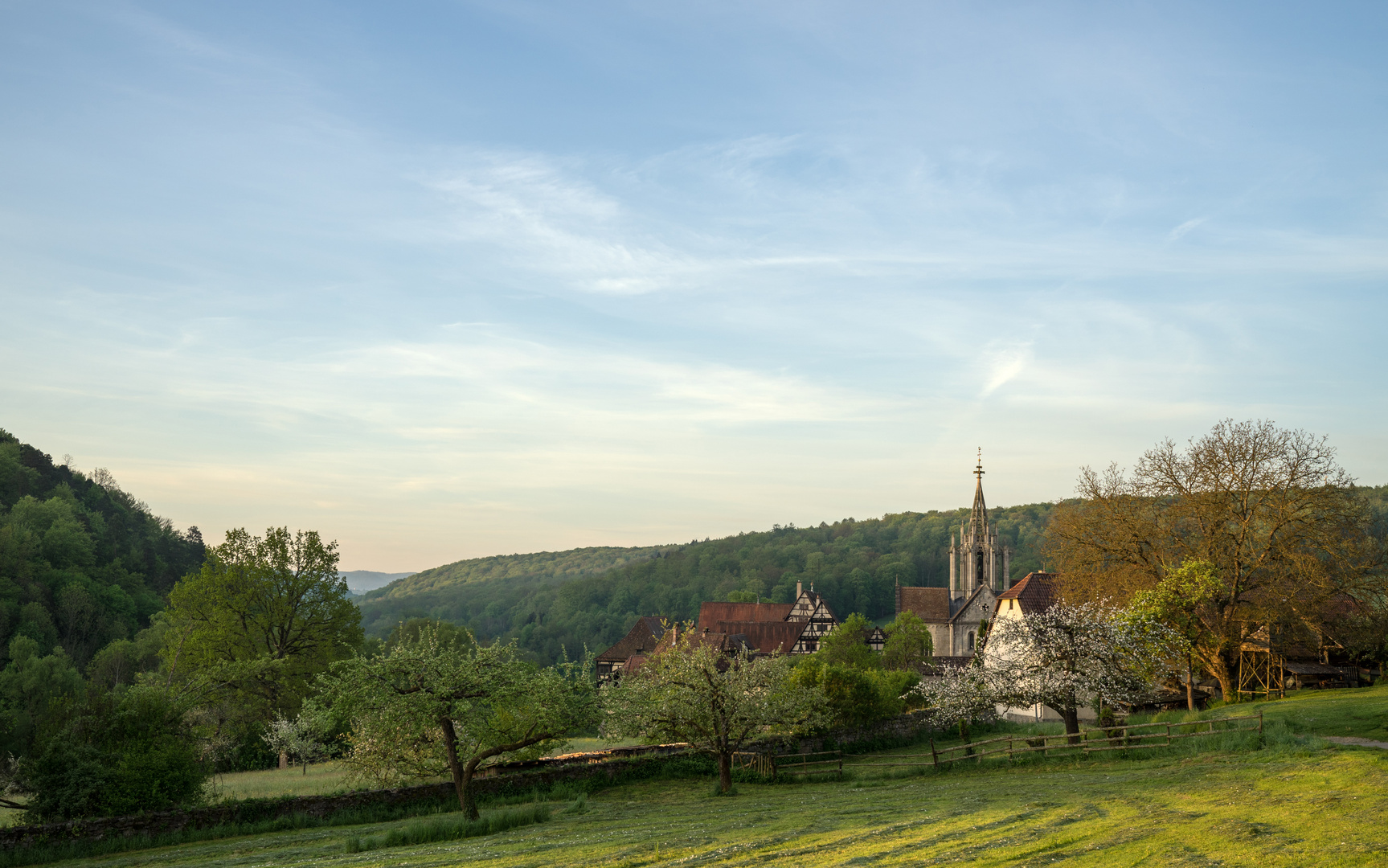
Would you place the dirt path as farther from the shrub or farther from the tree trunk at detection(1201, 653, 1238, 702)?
the shrub

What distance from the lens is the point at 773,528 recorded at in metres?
194

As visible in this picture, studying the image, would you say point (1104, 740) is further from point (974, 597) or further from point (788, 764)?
point (974, 597)

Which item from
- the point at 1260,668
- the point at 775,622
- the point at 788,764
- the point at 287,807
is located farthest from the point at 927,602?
the point at 287,807

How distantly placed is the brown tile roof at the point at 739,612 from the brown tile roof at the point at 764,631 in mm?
2682

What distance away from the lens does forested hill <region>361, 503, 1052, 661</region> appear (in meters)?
150

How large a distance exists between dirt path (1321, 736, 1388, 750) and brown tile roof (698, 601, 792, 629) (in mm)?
74919

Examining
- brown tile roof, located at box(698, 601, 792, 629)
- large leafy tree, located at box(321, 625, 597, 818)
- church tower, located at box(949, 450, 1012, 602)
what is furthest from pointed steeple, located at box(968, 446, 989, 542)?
large leafy tree, located at box(321, 625, 597, 818)

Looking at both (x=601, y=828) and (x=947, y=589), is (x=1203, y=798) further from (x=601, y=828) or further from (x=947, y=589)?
(x=947, y=589)

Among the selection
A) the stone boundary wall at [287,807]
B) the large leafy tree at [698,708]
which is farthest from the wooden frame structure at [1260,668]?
the stone boundary wall at [287,807]

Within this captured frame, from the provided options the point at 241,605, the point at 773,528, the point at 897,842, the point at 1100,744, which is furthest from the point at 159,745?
the point at 773,528

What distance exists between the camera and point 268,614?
5000 centimetres

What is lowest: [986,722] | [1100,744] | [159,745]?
[986,722]

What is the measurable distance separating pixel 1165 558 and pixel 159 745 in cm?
4220

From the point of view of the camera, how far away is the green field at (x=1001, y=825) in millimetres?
14672
